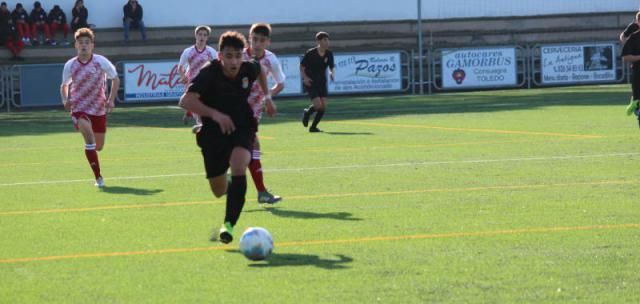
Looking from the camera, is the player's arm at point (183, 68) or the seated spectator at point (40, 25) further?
the seated spectator at point (40, 25)

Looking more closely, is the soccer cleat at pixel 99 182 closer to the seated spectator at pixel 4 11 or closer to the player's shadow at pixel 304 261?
the player's shadow at pixel 304 261

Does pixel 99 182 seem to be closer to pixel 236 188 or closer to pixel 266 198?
pixel 266 198

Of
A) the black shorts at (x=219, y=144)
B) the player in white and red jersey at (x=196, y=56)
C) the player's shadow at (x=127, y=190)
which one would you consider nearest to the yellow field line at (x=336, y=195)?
the player's shadow at (x=127, y=190)

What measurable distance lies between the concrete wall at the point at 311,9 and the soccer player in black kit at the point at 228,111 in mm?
34656

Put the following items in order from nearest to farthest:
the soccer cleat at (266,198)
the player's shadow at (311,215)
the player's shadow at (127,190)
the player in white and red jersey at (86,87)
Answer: the player's shadow at (311,215)
the soccer cleat at (266,198)
the player's shadow at (127,190)
the player in white and red jersey at (86,87)

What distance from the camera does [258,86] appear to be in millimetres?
14586

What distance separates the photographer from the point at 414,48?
1831 inches

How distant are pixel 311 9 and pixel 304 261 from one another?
130 ft

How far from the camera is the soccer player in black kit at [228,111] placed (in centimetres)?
1058

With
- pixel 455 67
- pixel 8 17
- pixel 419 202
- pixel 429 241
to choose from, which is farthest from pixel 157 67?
pixel 429 241

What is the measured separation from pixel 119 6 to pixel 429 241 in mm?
36425

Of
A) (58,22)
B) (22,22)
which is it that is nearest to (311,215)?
(22,22)

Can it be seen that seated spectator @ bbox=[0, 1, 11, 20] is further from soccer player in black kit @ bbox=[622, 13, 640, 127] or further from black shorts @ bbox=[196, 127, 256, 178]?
black shorts @ bbox=[196, 127, 256, 178]

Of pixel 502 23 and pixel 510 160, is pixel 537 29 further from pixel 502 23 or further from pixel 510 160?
pixel 510 160
